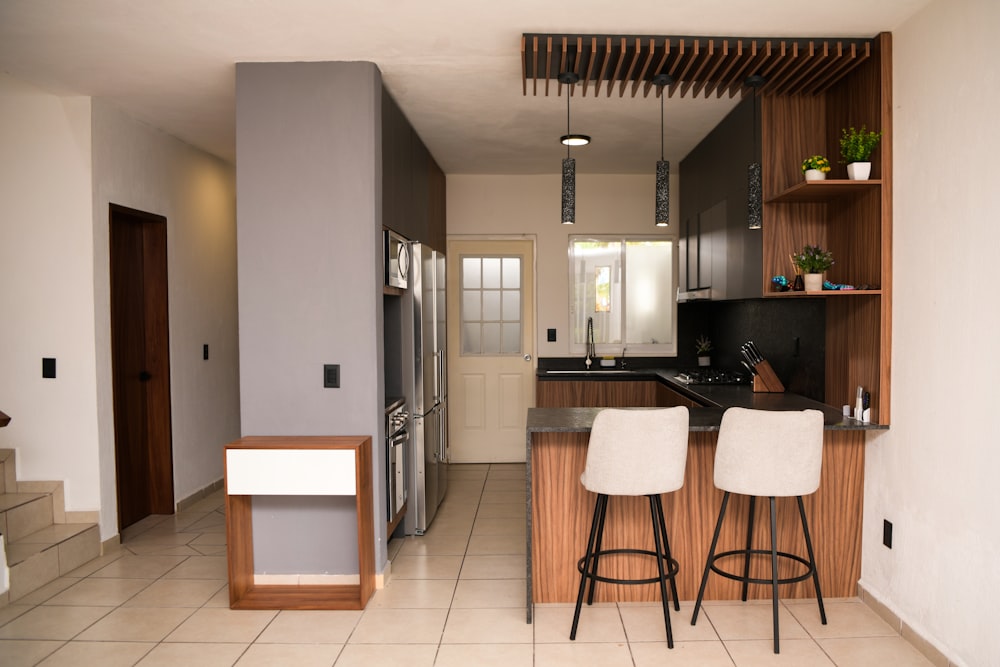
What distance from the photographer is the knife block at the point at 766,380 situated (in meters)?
4.55

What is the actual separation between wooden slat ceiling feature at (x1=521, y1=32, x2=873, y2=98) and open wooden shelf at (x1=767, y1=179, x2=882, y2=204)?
0.58m

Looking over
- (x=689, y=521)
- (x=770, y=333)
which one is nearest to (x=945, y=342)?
(x=689, y=521)

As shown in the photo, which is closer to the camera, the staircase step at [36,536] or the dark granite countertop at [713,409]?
the dark granite countertop at [713,409]

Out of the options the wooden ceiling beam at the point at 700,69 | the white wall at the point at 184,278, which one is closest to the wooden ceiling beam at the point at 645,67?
the wooden ceiling beam at the point at 700,69

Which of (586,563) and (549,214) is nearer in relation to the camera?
(586,563)

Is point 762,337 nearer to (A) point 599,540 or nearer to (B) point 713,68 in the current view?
(B) point 713,68

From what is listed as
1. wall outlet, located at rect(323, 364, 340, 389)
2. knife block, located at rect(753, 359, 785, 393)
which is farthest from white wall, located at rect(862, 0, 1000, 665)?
wall outlet, located at rect(323, 364, 340, 389)

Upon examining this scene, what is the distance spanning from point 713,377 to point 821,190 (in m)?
2.16

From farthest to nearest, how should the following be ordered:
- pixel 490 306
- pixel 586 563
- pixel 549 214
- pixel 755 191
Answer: pixel 490 306, pixel 549 214, pixel 755 191, pixel 586 563

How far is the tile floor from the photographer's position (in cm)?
286

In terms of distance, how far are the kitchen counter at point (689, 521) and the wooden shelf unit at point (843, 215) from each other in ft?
1.24

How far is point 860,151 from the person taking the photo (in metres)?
3.20

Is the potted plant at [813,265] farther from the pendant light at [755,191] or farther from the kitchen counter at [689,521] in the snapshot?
the kitchen counter at [689,521]

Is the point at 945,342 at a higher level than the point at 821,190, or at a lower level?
lower
